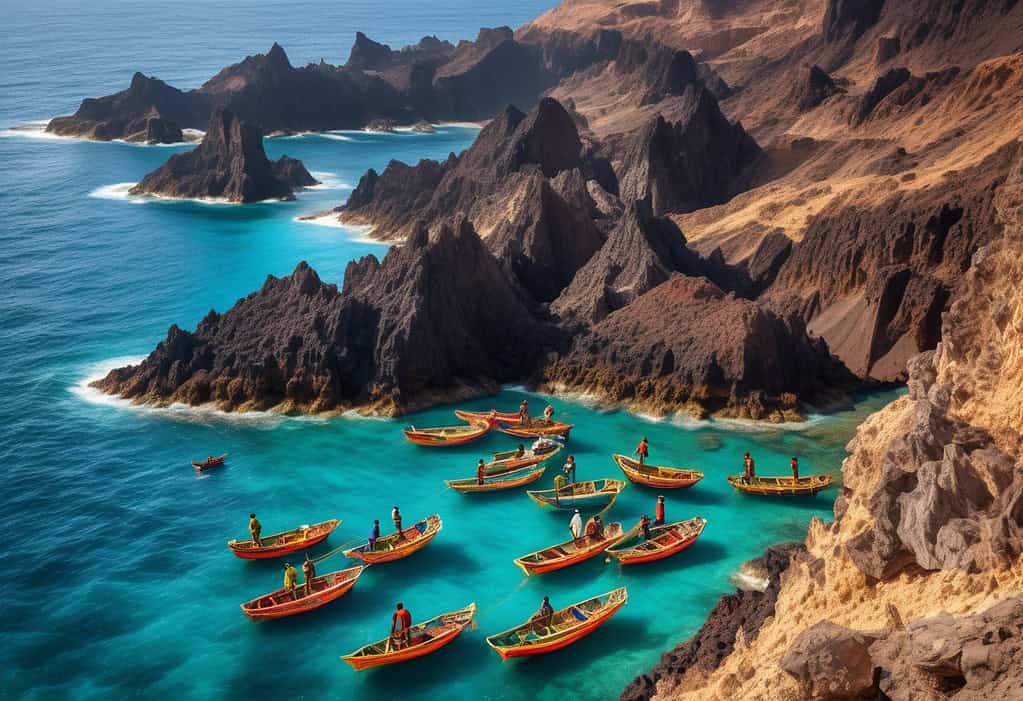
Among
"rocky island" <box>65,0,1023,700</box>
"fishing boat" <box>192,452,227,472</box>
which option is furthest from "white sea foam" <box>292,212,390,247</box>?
"fishing boat" <box>192,452,227,472</box>

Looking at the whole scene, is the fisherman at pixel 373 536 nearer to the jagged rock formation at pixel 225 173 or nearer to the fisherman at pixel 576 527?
the fisherman at pixel 576 527

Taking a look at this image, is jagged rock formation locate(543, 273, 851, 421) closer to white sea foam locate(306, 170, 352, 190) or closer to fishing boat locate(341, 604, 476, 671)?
fishing boat locate(341, 604, 476, 671)

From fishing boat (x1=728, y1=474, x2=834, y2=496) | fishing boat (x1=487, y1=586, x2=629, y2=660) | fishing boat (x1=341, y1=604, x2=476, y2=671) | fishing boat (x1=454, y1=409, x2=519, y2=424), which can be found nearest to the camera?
fishing boat (x1=341, y1=604, x2=476, y2=671)

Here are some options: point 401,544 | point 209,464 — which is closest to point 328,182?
point 209,464

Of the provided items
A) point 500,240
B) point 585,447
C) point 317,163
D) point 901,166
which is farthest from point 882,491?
point 317,163

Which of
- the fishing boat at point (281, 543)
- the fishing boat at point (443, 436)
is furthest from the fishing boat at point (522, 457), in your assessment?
the fishing boat at point (281, 543)

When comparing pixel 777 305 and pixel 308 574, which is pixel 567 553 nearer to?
pixel 308 574

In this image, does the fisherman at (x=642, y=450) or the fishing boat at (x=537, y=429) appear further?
the fishing boat at (x=537, y=429)
